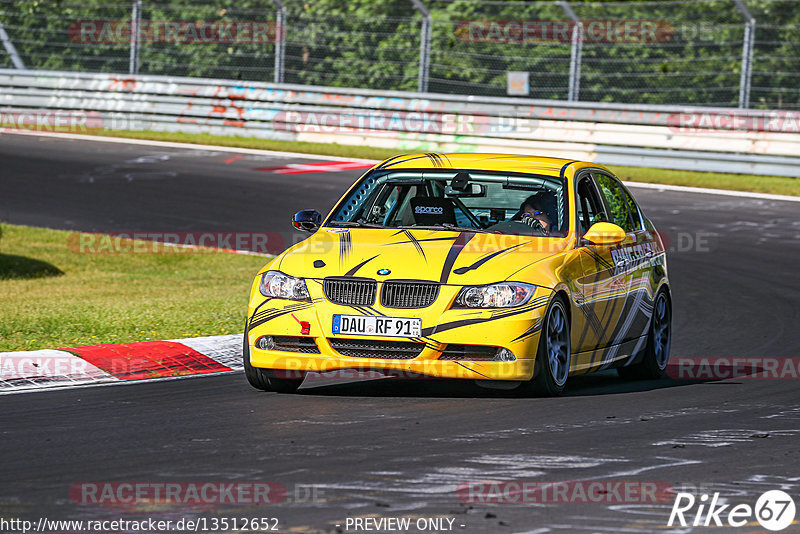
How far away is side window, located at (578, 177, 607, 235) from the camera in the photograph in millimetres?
9891

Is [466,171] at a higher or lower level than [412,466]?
higher

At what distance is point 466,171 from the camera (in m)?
10.1

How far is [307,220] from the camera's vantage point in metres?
9.94

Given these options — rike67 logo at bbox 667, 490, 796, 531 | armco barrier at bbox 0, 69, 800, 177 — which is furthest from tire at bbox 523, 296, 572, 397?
armco barrier at bbox 0, 69, 800, 177

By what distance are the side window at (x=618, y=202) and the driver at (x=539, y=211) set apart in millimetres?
822

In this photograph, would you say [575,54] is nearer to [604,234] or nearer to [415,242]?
[604,234]

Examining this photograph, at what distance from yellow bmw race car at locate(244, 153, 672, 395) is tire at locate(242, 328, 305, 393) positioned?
1 cm

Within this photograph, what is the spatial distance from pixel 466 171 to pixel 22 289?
22.5 ft

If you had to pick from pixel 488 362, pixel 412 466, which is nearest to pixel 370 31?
pixel 488 362

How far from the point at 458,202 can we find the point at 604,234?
107 cm

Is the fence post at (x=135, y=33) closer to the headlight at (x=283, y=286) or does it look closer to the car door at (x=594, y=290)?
the car door at (x=594, y=290)

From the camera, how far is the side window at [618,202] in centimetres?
1059

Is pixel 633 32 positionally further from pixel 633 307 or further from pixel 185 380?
pixel 185 380

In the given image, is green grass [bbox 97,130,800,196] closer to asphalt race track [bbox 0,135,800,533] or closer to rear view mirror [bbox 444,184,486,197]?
asphalt race track [bbox 0,135,800,533]
